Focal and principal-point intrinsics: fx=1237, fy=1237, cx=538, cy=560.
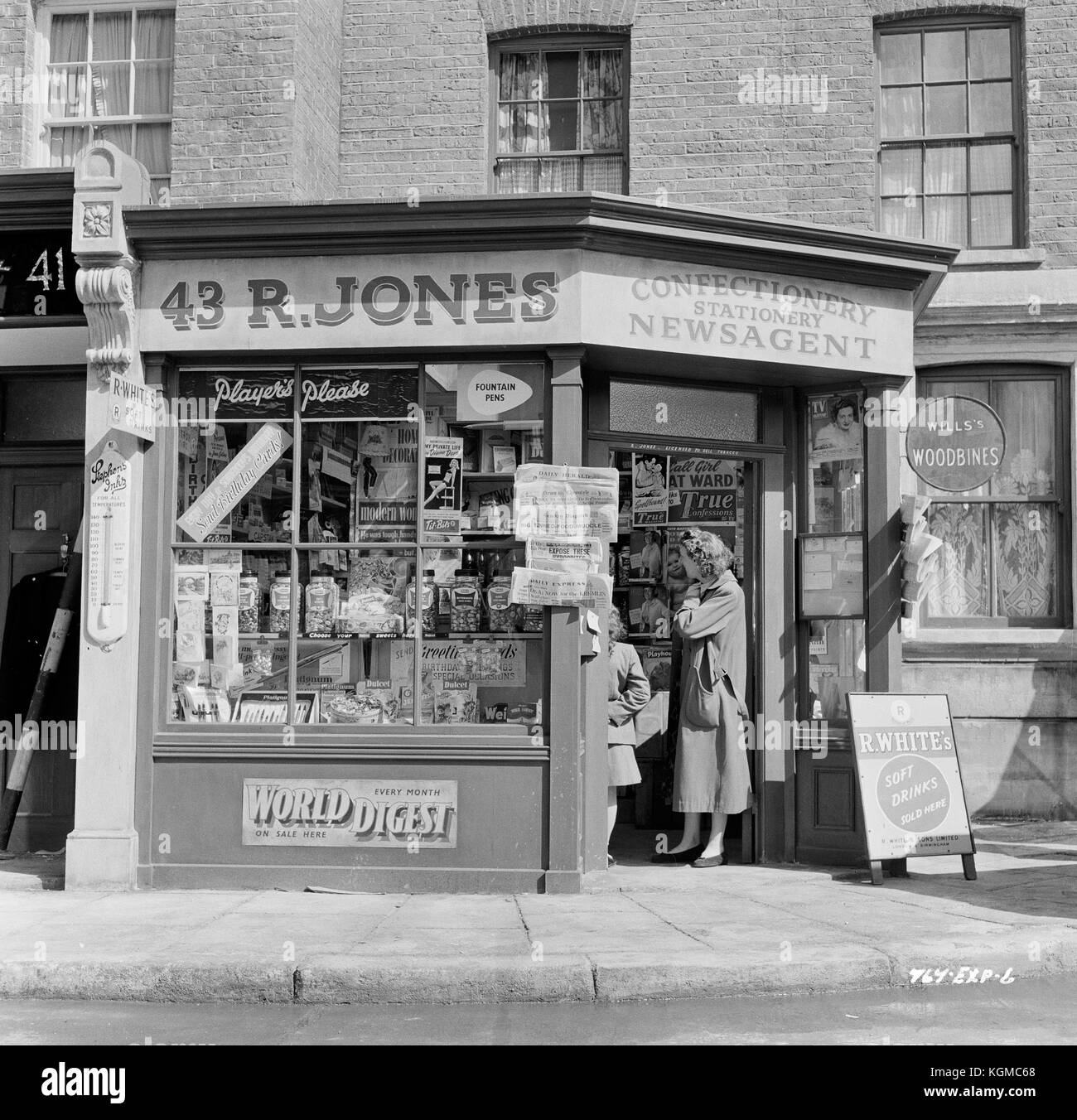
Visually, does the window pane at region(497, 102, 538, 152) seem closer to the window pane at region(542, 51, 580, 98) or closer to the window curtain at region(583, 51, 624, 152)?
the window pane at region(542, 51, 580, 98)

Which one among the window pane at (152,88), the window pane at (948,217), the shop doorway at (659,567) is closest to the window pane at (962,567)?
the shop doorway at (659,567)

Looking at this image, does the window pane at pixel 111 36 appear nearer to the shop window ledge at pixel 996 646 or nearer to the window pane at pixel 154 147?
the window pane at pixel 154 147

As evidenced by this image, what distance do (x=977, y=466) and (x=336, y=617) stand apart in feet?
19.9

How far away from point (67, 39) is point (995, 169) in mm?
8581

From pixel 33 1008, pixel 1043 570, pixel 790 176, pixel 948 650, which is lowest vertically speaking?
pixel 33 1008

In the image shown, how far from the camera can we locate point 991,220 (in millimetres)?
11289

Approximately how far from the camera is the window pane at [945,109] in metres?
11.3

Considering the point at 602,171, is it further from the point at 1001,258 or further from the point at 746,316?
the point at 1001,258

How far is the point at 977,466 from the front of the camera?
11078 millimetres

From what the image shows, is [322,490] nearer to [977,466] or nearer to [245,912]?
[245,912]

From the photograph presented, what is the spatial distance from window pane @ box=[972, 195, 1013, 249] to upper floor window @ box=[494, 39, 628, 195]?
323cm

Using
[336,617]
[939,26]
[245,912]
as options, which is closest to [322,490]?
[336,617]

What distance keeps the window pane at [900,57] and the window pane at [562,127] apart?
2.84 metres

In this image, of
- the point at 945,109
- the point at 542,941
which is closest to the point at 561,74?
the point at 945,109
